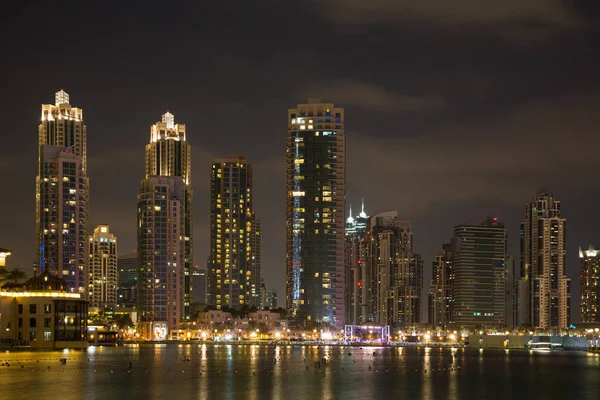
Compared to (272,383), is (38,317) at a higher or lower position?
higher

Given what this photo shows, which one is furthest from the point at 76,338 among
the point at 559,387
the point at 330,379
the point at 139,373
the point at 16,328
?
the point at 559,387

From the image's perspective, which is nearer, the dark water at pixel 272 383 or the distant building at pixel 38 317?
the dark water at pixel 272 383

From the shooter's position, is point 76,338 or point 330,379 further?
point 76,338

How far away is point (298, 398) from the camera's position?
79000 millimetres

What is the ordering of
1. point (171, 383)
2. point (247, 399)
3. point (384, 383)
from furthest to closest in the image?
point (384, 383), point (171, 383), point (247, 399)

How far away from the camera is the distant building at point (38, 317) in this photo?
7219 inches

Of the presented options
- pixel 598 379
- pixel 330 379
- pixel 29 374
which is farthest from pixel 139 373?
pixel 598 379

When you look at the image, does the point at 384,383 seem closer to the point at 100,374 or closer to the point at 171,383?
the point at 171,383

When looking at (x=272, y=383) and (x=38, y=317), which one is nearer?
(x=272, y=383)

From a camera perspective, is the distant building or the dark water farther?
the distant building

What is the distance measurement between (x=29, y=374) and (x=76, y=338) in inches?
3740

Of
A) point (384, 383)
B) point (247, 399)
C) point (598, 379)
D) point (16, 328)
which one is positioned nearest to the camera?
point (247, 399)

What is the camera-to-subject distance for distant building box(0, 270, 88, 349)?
602 feet

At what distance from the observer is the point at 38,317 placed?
184 meters
